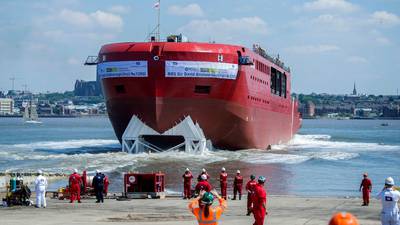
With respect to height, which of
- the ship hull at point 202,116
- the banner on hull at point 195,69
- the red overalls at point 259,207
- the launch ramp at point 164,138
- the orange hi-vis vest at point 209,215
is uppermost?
the banner on hull at point 195,69

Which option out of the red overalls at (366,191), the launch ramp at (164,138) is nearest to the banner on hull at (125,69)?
the launch ramp at (164,138)

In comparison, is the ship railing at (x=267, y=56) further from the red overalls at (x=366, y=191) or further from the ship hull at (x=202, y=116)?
the red overalls at (x=366, y=191)

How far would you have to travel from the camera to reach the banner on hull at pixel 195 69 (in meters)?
49.8

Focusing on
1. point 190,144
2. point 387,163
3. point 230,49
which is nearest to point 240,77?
point 230,49

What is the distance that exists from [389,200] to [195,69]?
120ft

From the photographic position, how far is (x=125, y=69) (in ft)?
167

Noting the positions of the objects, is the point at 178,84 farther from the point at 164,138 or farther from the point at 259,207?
the point at 259,207

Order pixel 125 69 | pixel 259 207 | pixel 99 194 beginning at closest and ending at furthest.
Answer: pixel 259 207 < pixel 99 194 < pixel 125 69

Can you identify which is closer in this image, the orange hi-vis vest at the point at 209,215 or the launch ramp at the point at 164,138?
→ the orange hi-vis vest at the point at 209,215

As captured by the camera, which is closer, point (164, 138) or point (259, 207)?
point (259, 207)

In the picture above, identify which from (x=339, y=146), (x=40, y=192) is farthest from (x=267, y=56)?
(x=40, y=192)

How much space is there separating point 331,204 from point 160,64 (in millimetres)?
26328

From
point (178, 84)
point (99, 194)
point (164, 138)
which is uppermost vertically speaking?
point (178, 84)

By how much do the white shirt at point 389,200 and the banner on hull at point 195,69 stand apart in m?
36.1
